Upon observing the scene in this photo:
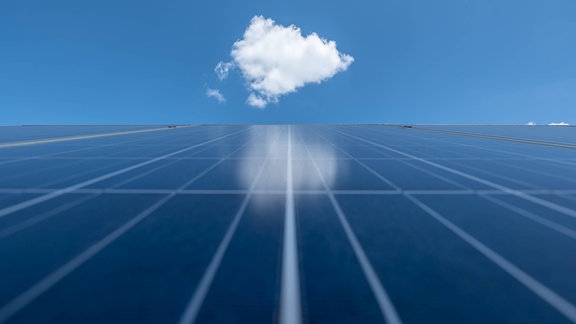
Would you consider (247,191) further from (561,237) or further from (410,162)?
(410,162)

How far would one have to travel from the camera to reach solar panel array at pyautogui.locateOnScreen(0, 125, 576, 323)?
99.6 inches

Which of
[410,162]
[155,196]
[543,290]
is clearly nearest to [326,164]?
[410,162]

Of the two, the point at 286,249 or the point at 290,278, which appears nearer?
the point at 290,278

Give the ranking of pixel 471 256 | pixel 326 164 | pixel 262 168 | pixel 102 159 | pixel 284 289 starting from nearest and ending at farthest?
pixel 284 289 < pixel 471 256 < pixel 262 168 < pixel 326 164 < pixel 102 159

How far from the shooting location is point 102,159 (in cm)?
964

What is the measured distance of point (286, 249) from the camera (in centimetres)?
349

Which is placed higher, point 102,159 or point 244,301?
Answer: point 102,159

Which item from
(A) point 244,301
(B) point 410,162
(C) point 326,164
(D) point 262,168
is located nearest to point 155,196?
(D) point 262,168

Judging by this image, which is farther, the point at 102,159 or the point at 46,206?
the point at 102,159

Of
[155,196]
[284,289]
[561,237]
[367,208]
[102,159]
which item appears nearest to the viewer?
[284,289]

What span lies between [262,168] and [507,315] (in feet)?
21.6

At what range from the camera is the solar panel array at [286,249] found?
8.30 ft

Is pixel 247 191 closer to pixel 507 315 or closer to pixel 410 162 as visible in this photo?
pixel 507 315

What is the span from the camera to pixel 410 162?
9.25m
